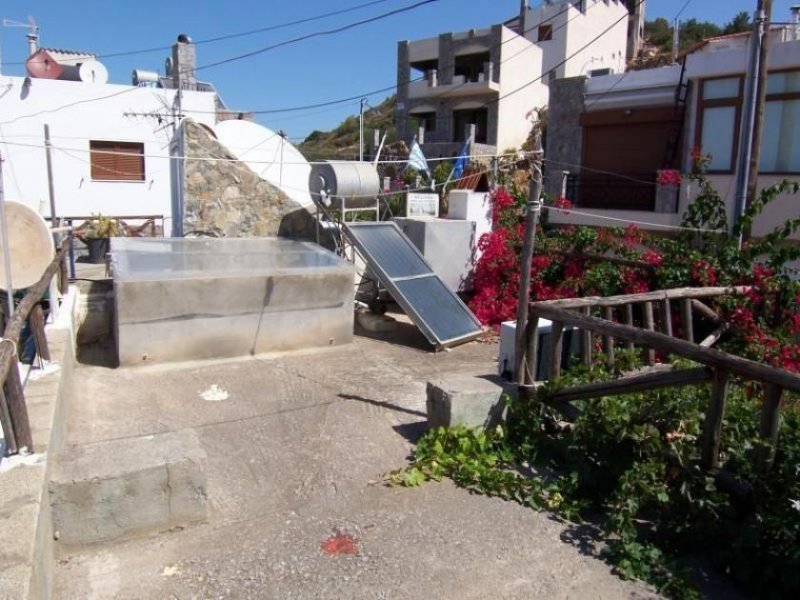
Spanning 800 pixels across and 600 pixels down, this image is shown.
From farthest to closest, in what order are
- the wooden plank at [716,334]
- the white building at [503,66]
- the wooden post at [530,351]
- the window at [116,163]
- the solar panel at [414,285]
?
1. the white building at [503,66]
2. the window at [116,163]
3. the solar panel at [414,285]
4. the wooden plank at [716,334]
5. the wooden post at [530,351]

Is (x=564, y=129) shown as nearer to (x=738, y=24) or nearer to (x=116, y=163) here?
(x=116, y=163)

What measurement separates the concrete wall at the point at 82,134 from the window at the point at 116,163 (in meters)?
0.14

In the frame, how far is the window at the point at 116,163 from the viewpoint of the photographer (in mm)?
15875

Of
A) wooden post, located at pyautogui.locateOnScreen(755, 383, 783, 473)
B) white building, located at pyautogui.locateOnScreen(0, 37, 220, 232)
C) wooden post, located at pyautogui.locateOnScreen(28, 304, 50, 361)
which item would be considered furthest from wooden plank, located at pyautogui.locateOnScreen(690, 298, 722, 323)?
white building, located at pyautogui.locateOnScreen(0, 37, 220, 232)

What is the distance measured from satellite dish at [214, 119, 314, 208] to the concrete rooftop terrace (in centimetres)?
830

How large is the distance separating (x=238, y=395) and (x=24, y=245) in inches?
91.1

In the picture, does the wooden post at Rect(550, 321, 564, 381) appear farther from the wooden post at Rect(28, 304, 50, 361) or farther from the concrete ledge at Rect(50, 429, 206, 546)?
the wooden post at Rect(28, 304, 50, 361)

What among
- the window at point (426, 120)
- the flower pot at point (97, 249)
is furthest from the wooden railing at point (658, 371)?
the window at point (426, 120)

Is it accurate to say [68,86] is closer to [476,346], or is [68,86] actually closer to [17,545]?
[476,346]

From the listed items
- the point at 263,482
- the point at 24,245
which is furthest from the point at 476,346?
the point at 24,245

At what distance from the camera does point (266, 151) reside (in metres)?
14.9

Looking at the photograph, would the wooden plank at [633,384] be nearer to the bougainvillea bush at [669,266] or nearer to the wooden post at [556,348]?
the wooden post at [556,348]

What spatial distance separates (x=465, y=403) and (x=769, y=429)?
208cm

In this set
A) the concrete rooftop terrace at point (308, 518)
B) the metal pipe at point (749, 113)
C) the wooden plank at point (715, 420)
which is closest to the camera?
the concrete rooftop terrace at point (308, 518)
